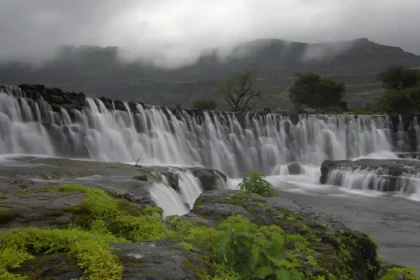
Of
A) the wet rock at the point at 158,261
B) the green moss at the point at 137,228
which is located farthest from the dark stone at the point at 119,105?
the wet rock at the point at 158,261

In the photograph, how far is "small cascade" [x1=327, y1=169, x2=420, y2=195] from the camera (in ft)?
77.2

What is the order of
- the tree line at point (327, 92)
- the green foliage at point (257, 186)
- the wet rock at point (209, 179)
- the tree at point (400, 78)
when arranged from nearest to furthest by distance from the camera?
the green foliage at point (257, 186) < the wet rock at point (209, 179) < the tree line at point (327, 92) < the tree at point (400, 78)

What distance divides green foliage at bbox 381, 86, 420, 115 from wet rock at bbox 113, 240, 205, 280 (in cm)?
5923

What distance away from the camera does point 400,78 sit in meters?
67.5

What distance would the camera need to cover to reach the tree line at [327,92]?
56031mm

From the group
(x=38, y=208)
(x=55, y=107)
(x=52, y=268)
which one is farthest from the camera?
(x=55, y=107)

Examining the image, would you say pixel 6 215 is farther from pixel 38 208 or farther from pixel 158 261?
pixel 158 261

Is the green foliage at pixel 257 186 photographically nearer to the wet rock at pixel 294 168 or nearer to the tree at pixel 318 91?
the wet rock at pixel 294 168

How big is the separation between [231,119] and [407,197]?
19.3m

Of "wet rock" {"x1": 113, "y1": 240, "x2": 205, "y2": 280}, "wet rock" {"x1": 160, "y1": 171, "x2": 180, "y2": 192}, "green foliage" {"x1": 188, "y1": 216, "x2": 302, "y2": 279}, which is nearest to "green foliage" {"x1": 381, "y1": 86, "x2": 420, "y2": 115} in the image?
"wet rock" {"x1": 160, "y1": 171, "x2": 180, "y2": 192}

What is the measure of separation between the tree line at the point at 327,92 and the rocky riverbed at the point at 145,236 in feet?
183

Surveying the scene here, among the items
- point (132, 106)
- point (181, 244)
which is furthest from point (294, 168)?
point (181, 244)

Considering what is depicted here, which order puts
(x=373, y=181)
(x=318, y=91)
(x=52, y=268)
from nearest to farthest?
1. (x=52, y=268)
2. (x=373, y=181)
3. (x=318, y=91)

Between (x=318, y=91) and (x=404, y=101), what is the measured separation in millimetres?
19090
